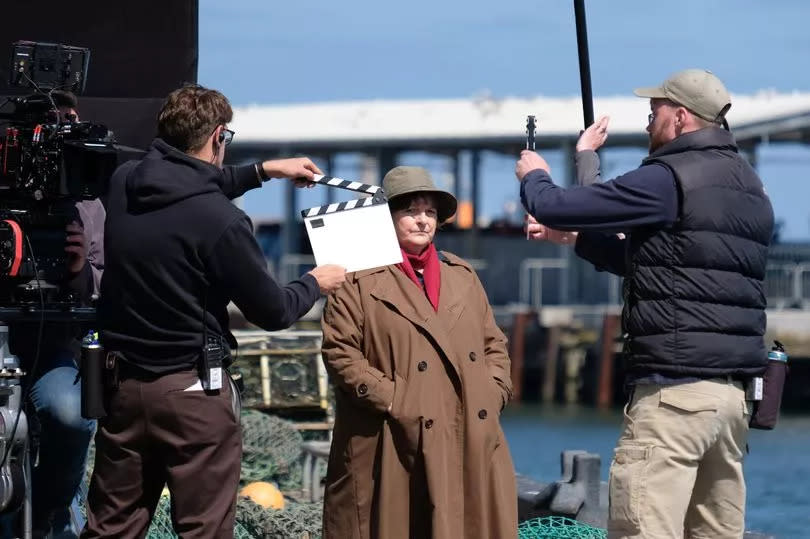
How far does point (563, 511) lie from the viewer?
8070 millimetres

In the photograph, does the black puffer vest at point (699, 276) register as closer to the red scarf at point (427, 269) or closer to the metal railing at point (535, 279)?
the red scarf at point (427, 269)

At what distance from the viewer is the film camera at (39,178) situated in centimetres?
613

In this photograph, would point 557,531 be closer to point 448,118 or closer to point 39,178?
point 39,178

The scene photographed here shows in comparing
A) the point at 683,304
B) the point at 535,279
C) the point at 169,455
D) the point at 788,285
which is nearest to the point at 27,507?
the point at 169,455

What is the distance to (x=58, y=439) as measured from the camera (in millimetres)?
6551

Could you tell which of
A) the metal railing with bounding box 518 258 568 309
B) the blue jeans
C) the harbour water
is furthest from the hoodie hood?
the metal railing with bounding box 518 258 568 309

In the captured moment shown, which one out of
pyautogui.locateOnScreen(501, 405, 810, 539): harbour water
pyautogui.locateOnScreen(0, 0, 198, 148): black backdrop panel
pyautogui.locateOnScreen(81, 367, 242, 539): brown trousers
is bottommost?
pyautogui.locateOnScreen(501, 405, 810, 539): harbour water

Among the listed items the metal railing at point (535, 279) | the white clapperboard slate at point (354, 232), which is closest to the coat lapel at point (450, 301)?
the white clapperboard slate at point (354, 232)

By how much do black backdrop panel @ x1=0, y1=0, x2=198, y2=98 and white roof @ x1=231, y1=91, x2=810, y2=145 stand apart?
27.6 meters

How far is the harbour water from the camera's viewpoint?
19147mm

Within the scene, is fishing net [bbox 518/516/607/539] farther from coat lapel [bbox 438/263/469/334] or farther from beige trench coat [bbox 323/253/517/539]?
coat lapel [bbox 438/263/469/334]

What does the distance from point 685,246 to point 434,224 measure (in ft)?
3.54

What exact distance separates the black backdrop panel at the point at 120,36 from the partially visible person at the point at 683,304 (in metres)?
2.89

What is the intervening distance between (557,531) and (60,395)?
2358mm
